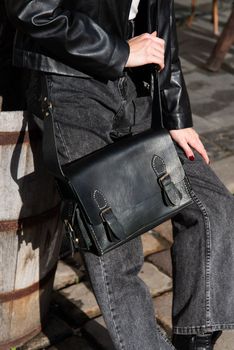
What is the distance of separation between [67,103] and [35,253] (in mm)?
712

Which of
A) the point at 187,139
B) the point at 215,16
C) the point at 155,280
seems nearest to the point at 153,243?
the point at 155,280

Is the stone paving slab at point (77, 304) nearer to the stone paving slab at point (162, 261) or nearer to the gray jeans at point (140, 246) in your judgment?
the stone paving slab at point (162, 261)

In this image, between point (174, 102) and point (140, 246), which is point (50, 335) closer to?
point (140, 246)

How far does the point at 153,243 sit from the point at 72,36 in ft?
5.70

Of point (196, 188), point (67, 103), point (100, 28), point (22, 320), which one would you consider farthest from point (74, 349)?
point (100, 28)

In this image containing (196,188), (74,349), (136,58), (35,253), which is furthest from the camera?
(74,349)

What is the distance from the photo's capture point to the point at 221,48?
21.3ft

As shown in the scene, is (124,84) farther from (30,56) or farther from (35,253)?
(35,253)

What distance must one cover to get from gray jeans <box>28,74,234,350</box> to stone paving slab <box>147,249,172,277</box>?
88cm

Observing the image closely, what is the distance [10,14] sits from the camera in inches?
82.0

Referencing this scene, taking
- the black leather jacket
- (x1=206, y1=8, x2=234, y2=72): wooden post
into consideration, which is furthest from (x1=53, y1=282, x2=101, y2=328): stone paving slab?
(x1=206, y1=8, x2=234, y2=72): wooden post

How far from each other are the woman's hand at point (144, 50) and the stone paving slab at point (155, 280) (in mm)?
1293

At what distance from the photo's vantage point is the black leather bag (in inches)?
82.0

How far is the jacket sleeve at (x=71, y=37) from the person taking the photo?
2.05 metres
